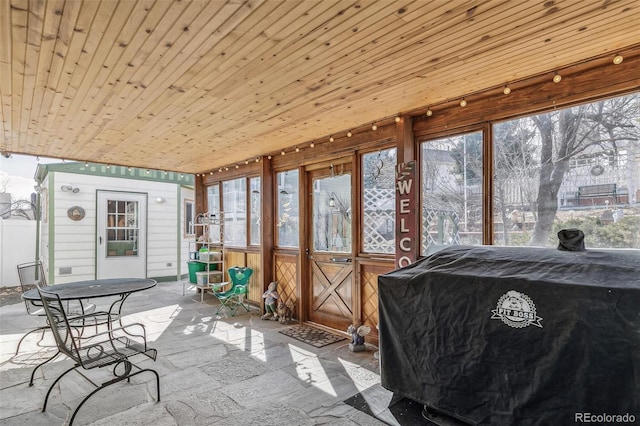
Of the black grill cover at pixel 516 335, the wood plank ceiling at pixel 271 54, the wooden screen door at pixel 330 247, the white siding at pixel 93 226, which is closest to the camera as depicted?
the black grill cover at pixel 516 335

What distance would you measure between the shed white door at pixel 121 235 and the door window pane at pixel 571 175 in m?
7.90

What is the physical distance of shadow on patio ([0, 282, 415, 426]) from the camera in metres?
2.59

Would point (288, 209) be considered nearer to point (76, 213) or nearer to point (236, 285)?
point (236, 285)

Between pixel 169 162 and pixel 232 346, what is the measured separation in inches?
145

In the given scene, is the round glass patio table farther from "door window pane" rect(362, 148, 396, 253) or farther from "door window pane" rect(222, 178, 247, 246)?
"door window pane" rect(222, 178, 247, 246)

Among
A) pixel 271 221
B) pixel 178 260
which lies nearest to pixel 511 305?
pixel 271 221

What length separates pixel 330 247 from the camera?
16.1ft

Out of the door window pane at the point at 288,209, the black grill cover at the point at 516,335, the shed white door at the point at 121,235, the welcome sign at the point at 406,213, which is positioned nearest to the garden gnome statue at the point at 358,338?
the welcome sign at the point at 406,213

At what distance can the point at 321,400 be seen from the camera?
2.83 m

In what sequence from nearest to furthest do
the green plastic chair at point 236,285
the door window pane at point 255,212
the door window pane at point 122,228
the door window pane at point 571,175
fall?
the door window pane at point 571,175 < the green plastic chair at point 236,285 < the door window pane at point 255,212 < the door window pane at point 122,228

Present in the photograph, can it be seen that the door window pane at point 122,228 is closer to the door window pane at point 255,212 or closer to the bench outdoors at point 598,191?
the door window pane at point 255,212

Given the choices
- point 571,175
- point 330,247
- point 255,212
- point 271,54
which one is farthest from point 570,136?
point 255,212

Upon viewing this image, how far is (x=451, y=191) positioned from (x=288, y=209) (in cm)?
274

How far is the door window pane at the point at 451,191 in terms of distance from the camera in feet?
11.0
